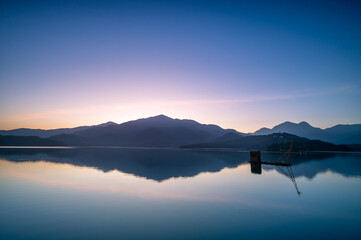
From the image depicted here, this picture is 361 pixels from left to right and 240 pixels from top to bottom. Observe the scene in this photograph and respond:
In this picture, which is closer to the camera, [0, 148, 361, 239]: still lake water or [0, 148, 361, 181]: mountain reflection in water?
[0, 148, 361, 239]: still lake water

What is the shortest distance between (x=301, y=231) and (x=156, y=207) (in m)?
12.5

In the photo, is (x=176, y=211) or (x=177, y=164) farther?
(x=177, y=164)

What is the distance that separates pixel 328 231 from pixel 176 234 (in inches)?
448

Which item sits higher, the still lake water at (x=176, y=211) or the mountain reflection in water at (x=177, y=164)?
the still lake water at (x=176, y=211)

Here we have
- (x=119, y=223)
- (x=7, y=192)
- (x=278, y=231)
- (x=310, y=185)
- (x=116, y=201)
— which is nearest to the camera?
(x=278, y=231)

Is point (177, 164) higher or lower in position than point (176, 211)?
lower

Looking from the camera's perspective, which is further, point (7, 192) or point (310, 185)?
point (310, 185)

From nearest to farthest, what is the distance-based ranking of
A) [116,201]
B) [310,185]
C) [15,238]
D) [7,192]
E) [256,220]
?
1. [15,238]
2. [256,220]
3. [116,201]
4. [7,192]
5. [310,185]

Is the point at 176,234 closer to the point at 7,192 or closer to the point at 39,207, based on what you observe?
the point at 39,207

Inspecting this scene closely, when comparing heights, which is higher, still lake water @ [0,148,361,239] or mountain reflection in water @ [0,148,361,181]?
still lake water @ [0,148,361,239]

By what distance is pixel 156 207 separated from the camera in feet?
68.0

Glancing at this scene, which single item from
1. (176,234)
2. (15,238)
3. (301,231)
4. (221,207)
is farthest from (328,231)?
(15,238)

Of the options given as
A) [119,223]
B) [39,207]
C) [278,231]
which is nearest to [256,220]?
[278,231]

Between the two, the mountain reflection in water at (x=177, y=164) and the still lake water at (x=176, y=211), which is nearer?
the still lake water at (x=176, y=211)
